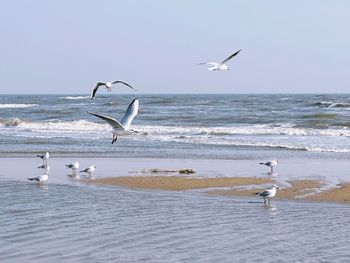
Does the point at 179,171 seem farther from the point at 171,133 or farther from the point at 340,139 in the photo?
the point at 171,133

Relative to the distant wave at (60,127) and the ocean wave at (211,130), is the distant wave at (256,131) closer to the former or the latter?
the ocean wave at (211,130)

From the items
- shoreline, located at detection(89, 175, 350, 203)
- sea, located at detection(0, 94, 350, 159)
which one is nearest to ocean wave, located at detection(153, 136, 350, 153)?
sea, located at detection(0, 94, 350, 159)

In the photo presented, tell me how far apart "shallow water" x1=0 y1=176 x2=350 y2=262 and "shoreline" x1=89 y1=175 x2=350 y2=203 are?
2.41 ft

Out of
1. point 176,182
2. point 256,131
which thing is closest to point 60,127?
point 256,131

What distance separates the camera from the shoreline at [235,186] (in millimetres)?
12938

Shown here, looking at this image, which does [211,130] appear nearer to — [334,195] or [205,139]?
[205,139]

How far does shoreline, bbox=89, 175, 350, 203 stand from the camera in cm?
1294

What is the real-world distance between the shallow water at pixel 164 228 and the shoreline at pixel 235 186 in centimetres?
74

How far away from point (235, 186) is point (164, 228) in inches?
190

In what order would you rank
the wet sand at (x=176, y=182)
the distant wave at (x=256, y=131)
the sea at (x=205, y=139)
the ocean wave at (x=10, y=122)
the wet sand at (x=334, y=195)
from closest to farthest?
the wet sand at (x=334, y=195) < the wet sand at (x=176, y=182) < the sea at (x=205, y=139) < the distant wave at (x=256, y=131) < the ocean wave at (x=10, y=122)

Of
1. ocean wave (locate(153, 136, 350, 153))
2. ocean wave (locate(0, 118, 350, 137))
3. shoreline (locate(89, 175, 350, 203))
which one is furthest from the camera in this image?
ocean wave (locate(0, 118, 350, 137))

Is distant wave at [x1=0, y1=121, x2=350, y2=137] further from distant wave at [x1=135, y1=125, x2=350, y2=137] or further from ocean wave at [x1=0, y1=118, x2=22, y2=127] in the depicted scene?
ocean wave at [x1=0, y1=118, x2=22, y2=127]

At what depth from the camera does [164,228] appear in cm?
965

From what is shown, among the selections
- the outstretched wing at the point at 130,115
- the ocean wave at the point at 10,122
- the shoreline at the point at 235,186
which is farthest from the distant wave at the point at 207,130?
the outstretched wing at the point at 130,115
